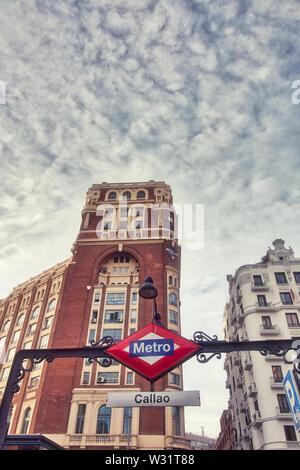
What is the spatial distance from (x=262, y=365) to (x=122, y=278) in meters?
20.7

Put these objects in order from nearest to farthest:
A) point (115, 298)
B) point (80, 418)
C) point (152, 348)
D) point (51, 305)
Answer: point (152, 348) < point (80, 418) < point (115, 298) < point (51, 305)

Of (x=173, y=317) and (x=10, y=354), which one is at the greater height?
(x=173, y=317)

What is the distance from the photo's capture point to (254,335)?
38.7m

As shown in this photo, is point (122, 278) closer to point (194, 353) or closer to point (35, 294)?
point (35, 294)

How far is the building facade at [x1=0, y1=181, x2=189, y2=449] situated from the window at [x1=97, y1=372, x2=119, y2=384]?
4.1 inches

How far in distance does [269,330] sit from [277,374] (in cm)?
487

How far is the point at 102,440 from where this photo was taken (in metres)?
32.3

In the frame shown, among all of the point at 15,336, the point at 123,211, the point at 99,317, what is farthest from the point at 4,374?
the point at 123,211

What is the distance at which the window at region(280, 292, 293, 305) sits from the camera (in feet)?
133

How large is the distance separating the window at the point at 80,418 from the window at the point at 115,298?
A: 40.7ft

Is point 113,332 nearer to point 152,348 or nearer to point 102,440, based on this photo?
point 102,440

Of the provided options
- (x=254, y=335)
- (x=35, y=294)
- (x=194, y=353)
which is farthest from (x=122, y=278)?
(x=194, y=353)

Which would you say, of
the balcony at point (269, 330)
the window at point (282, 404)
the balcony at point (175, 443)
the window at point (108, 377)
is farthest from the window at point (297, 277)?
the window at point (108, 377)

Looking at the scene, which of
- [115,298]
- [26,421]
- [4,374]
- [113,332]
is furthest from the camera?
[4,374]
